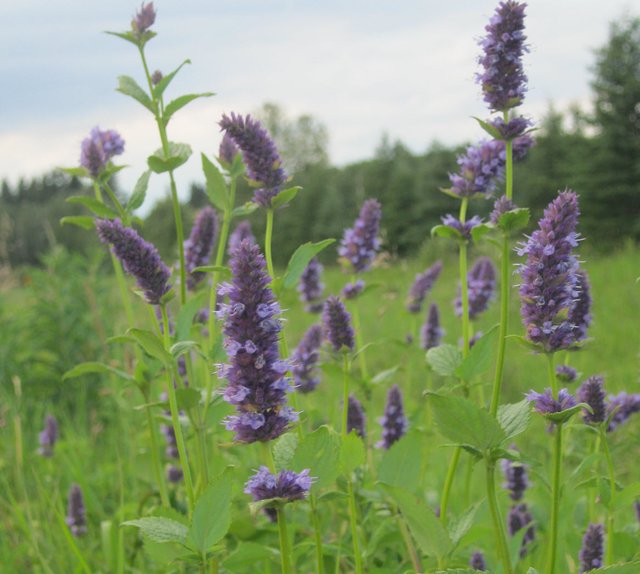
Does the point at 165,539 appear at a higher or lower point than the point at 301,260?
lower

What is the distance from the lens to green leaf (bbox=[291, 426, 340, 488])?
1.77 meters

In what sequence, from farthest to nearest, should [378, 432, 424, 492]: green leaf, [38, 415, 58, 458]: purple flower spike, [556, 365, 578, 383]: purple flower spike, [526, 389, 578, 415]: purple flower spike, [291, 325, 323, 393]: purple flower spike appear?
[38, 415, 58, 458]: purple flower spike
[291, 325, 323, 393]: purple flower spike
[556, 365, 578, 383]: purple flower spike
[378, 432, 424, 492]: green leaf
[526, 389, 578, 415]: purple flower spike

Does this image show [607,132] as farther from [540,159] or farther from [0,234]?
[0,234]

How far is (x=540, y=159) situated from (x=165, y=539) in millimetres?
30128

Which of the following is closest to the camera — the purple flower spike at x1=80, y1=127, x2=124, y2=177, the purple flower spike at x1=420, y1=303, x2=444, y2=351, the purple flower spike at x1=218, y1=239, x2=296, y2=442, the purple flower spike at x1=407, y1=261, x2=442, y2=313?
the purple flower spike at x1=218, y1=239, x2=296, y2=442

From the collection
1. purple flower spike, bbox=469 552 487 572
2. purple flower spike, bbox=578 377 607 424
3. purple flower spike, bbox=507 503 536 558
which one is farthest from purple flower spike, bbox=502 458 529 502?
purple flower spike, bbox=578 377 607 424

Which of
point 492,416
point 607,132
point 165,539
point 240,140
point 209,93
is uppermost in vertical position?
point 607,132

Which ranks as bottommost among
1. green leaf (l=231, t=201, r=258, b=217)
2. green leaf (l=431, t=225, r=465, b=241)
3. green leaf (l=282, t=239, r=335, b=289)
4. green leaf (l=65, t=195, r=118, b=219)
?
green leaf (l=282, t=239, r=335, b=289)

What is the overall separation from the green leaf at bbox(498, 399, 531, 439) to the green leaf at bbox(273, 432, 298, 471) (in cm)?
56

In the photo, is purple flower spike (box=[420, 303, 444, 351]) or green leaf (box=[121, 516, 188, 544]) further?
purple flower spike (box=[420, 303, 444, 351])

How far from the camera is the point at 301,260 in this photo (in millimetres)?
2199

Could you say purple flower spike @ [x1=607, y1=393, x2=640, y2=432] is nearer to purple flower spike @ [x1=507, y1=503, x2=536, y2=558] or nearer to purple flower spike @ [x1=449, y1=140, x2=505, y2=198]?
purple flower spike @ [x1=507, y1=503, x2=536, y2=558]

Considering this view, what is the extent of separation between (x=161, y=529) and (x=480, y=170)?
1486mm

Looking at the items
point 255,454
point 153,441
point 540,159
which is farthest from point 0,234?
point 540,159
